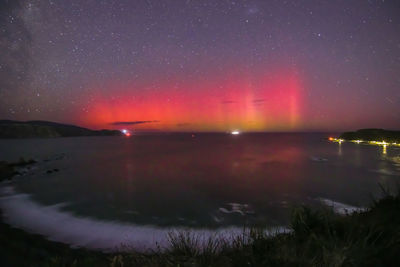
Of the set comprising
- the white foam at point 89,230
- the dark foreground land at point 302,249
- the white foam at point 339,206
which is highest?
the dark foreground land at point 302,249

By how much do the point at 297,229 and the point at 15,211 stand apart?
1484 cm

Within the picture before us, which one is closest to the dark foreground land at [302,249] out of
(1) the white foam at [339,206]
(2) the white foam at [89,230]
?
(2) the white foam at [89,230]

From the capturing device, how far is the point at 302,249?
366 centimetres

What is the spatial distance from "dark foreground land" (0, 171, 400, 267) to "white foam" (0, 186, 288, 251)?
7.60 ft

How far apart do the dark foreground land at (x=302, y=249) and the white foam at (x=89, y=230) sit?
232 cm

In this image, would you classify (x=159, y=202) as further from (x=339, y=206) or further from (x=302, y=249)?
(x=302, y=249)

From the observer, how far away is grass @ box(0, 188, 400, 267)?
302 centimetres

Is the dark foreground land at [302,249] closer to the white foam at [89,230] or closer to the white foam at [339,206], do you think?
the white foam at [89,230]

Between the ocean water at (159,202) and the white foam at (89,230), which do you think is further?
the ocean water at (159,202)

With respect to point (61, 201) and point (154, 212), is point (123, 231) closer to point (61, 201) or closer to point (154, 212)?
point (154, 212)

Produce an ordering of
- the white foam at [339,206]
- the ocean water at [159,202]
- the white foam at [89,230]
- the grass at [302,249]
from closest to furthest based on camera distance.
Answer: the grass at [302,249] → the white foam at [89,230] → the ocean water at [159,202] → the white foam at [339,206]

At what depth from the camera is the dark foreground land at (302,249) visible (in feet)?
9.91

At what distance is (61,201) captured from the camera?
1438 cm

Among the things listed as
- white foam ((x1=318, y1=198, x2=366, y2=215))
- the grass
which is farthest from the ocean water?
the grass
